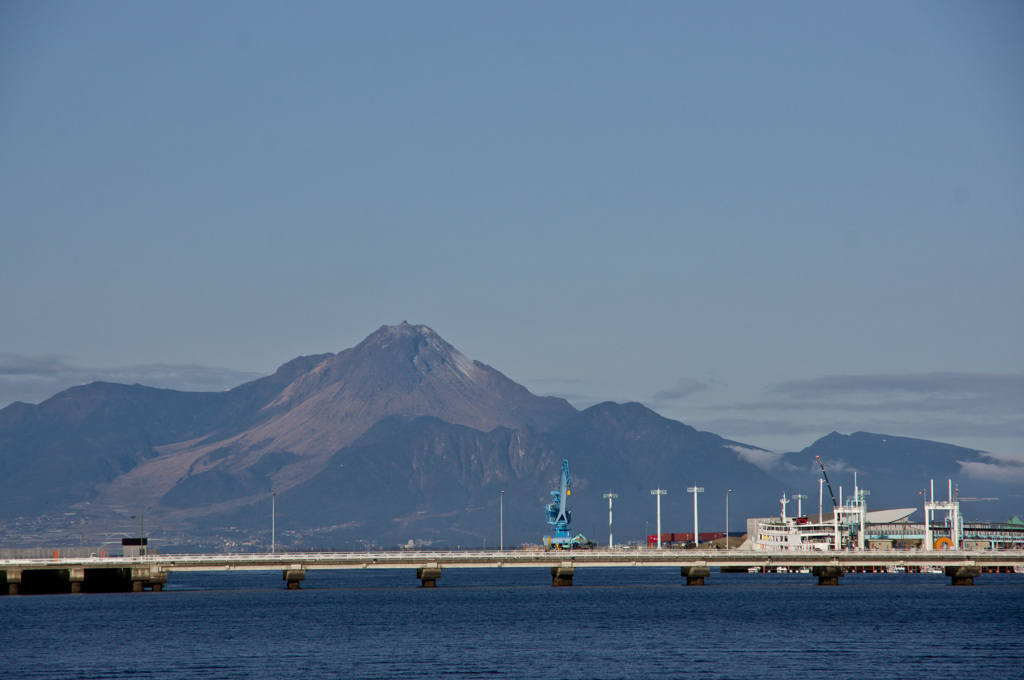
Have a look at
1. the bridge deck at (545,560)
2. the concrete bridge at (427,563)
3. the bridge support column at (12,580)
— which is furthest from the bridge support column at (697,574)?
the bridge support column at (12,580)

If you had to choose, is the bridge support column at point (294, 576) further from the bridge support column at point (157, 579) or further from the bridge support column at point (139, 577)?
the bridge support column at point (139, 577)

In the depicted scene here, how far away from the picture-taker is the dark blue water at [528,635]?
295 ft

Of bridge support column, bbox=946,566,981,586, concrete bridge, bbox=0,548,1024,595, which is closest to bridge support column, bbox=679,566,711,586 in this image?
concrete bridge, bbox=0,548,1024,595

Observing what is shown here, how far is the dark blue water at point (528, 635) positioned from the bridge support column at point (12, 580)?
4197 mm

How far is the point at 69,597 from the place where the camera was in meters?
173

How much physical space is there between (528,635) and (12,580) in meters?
83.2

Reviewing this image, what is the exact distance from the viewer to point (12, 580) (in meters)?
166

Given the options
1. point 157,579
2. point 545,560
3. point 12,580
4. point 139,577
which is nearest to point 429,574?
point 545,560

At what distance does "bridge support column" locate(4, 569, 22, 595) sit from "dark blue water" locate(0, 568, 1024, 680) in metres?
4.20

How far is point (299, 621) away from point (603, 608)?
33269 millimetres

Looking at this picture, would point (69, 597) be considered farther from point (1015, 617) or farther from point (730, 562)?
point (1015, 617)

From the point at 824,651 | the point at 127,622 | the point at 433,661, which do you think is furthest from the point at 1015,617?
the point at 127,622

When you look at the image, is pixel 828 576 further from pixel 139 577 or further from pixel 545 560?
pixel 139 577

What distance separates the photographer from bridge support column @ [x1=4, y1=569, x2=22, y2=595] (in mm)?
165875
